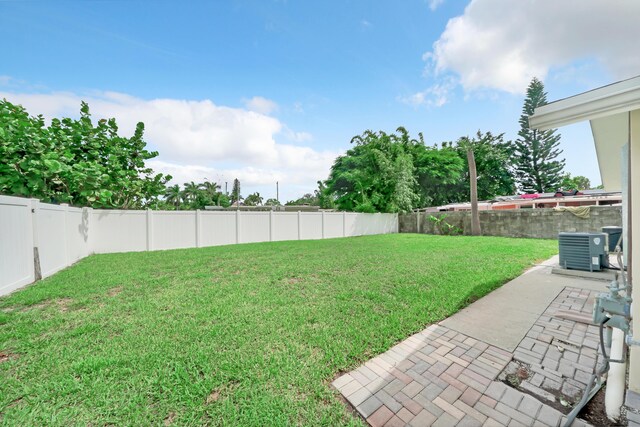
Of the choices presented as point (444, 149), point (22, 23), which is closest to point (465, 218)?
point (444, 149)

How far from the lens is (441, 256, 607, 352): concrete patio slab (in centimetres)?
283

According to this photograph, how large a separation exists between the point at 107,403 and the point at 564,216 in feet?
53.2

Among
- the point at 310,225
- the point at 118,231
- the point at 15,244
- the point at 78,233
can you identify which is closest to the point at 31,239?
the point at 15,244

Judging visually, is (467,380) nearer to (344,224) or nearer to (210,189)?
(344,224)

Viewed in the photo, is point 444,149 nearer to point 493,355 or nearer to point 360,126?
point 360,126

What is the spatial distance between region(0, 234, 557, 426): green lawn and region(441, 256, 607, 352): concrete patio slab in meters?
0.22

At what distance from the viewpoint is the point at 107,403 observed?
71.4 inches

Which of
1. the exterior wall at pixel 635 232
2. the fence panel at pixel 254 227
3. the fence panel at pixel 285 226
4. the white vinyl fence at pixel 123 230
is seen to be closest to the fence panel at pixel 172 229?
the white vinyl fence at pixel 123 230

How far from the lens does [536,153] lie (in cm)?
2659

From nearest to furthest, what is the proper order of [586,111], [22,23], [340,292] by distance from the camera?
1. [586,111]
2. [340,292]
3. [22,23]

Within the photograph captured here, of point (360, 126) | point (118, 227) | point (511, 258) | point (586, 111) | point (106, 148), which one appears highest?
point (360, 126)

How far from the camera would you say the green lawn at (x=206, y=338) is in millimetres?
1784

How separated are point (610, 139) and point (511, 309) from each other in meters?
2.68

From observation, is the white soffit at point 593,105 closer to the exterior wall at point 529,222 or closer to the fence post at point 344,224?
the exterior wall at point 529,222
